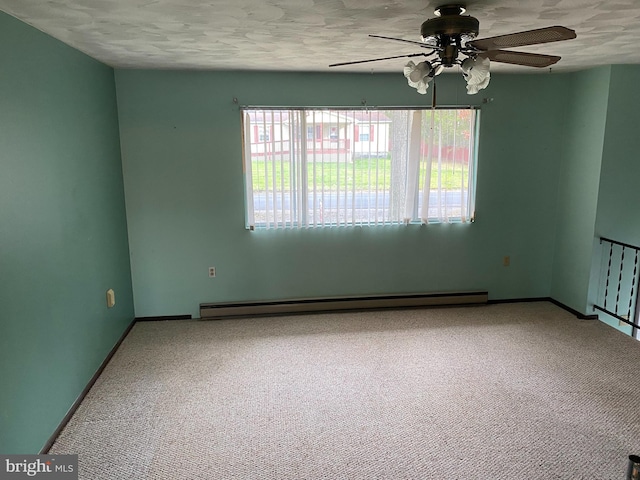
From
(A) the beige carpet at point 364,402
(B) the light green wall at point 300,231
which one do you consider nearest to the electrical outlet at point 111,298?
(A) the beige carpet at point 364,402

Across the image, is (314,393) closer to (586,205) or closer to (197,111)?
(197,111)

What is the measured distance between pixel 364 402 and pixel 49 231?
2162mm

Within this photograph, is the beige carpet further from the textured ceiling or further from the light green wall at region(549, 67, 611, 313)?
the textured ceiling

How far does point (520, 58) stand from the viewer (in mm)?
2189

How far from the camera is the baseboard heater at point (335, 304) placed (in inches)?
167

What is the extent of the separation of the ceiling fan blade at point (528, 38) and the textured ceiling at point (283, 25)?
190 millimetres

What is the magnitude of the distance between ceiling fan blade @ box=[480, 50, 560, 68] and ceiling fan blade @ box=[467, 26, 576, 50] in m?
0.10

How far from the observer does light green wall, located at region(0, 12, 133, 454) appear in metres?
2.07

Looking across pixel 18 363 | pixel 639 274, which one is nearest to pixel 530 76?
pixel 639 274

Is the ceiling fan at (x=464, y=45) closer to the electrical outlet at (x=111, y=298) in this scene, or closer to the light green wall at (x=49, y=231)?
the light green wall at (x=49, y=231)

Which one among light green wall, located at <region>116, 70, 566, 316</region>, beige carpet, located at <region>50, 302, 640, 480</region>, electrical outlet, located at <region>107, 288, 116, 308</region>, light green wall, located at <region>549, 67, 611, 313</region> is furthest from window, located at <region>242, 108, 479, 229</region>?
electrical outlet, located at <region>107, 288, 116, 308</region>

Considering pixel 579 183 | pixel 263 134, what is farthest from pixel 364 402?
pixel 579 183

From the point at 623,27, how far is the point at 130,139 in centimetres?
372

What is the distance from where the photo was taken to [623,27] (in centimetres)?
246
